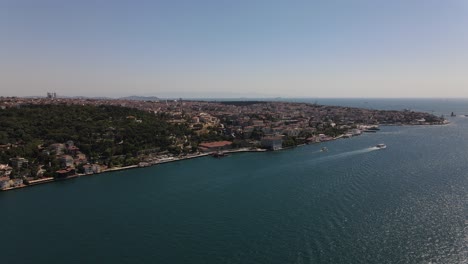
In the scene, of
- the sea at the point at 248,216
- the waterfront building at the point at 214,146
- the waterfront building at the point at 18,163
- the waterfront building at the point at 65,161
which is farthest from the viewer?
the waterfront building at the point at 214,146

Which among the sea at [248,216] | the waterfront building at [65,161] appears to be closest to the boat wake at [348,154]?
the sea at [248,216]

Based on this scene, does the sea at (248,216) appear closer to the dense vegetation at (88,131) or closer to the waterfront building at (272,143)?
the dense vegetation at (88,131)

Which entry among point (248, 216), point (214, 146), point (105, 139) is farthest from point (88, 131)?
point (248, 216)

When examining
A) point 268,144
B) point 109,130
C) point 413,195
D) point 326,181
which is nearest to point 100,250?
point 326,181

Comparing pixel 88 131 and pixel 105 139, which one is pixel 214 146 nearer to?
pixel 105 139

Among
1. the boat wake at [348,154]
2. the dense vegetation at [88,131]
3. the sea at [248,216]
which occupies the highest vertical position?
the dense vegetation at [88,131]

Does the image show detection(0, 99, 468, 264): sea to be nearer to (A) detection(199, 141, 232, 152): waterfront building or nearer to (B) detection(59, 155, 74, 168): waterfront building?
(B) detection(59, 155, 74, 168): waterfront building

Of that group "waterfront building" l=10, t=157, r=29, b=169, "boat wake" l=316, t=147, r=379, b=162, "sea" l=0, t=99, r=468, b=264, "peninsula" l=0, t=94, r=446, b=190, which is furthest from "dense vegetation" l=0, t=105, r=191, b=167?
"boat wake" l=316, t=147, r=379, b=162

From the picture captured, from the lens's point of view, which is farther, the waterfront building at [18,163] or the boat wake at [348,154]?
the boat wake at [348,154]
